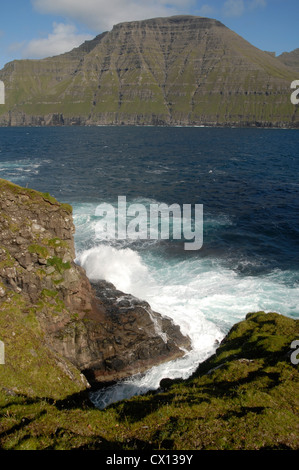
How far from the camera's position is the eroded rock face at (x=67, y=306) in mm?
24359

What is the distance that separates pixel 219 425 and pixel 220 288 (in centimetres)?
2460

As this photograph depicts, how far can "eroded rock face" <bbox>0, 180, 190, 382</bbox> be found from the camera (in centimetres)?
2436

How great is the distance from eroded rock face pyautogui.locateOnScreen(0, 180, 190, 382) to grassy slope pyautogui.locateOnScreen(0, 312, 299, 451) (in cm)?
761

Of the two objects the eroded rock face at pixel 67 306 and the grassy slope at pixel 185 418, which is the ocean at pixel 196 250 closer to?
the eroded rock face at pixel 67 306

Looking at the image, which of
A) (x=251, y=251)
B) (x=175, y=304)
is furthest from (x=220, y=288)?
(x=251, y=251)

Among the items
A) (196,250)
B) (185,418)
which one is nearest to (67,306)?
(185,418)

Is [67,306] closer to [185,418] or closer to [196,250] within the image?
[185,418]

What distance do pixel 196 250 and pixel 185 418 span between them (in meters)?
34.3

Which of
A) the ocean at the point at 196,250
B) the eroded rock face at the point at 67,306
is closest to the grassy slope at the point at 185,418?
the eroded rock face at the point at 67,306

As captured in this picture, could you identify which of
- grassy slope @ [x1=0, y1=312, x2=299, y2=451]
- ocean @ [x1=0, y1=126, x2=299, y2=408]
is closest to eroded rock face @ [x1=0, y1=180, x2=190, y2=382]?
ocean @ [x1=0, y1=126, x2=299, y2=408]

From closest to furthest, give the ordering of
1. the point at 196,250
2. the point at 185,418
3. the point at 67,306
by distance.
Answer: the point at 185,418 → the point at 67,306 → the point at 196,250

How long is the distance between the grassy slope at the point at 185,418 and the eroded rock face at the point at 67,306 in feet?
25.0

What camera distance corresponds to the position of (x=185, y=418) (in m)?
12.5
